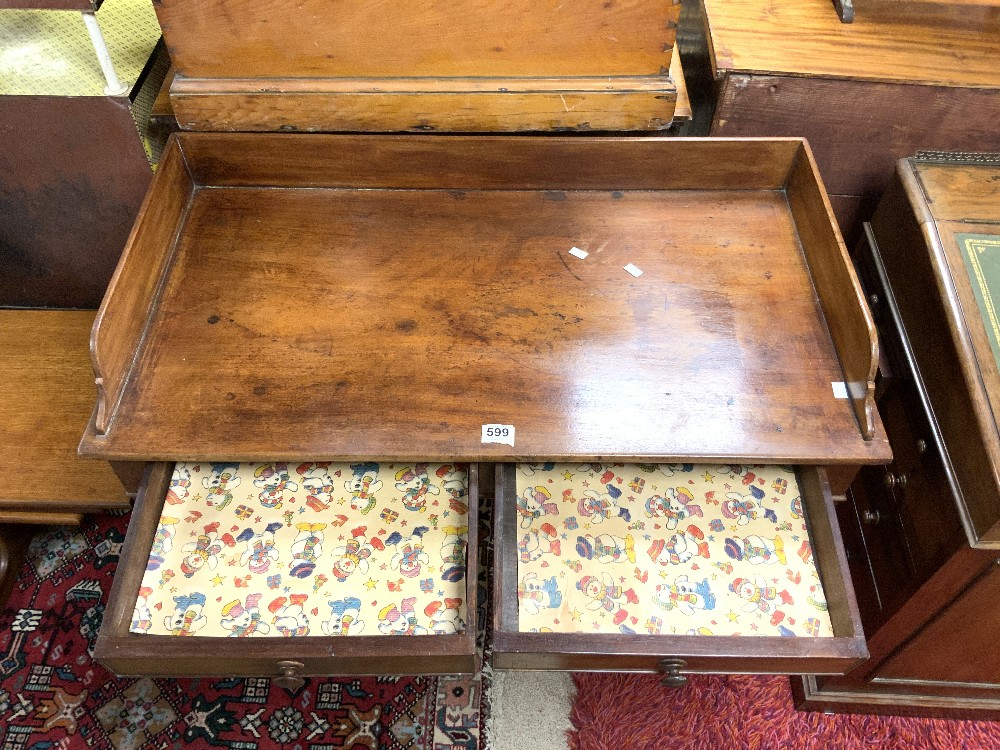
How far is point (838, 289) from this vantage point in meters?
1.31

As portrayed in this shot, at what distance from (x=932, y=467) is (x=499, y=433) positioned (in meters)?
0.77

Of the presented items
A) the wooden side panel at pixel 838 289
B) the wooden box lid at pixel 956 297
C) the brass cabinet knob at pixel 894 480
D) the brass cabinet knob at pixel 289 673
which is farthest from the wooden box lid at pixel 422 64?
the brass cabinet knob at pixel 289 673

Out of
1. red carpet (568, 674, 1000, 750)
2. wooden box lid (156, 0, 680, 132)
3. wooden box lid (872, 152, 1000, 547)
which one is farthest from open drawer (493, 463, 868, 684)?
wooden box lid (156, 0, 680, 132)

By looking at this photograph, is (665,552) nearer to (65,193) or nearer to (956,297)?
(956,297)

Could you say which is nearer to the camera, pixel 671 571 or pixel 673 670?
pixel 673 670

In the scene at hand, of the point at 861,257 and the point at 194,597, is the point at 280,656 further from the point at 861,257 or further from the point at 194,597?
the point at 861,257

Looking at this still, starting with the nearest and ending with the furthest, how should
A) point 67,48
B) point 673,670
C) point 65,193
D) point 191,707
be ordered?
point 673,670 → point 67,48 → point 65,193 → point 191,707

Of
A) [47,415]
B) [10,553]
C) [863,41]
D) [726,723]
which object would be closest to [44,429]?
[47,415]

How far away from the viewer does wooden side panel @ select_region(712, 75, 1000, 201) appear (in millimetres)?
1478

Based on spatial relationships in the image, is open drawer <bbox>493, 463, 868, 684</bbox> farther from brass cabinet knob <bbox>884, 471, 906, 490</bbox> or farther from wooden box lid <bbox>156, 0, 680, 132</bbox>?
wooden box lid <bbox>156, 0, 680, 132</bbox>

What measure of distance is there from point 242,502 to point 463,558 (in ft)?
1.27

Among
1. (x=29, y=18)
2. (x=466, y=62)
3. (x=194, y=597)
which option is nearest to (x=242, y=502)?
(x=194, y=597)

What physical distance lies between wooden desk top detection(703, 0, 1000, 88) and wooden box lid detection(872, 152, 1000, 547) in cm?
17

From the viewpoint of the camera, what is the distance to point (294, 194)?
5.07 feet
